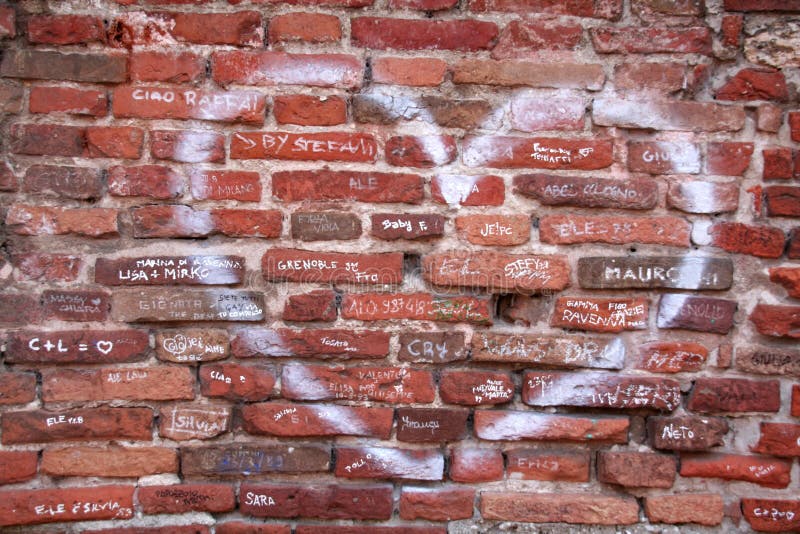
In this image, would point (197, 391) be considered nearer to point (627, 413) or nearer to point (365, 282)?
point (365, 282)

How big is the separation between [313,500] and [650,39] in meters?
1.54

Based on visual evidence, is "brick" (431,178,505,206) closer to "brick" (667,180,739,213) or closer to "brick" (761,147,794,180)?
"brick" (667,180,739,213)

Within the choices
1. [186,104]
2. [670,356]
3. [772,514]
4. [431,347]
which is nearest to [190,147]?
[186,104]

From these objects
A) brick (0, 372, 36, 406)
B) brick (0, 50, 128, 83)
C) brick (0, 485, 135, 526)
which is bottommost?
brick (0, 485, 135, 526)

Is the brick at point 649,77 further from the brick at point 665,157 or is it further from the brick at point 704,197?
the brick at point 704,197

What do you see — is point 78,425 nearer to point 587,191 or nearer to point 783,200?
point 587,191

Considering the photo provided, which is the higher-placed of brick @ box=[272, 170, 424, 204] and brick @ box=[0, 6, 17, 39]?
brick @ box=[0, 6, 17, 39]

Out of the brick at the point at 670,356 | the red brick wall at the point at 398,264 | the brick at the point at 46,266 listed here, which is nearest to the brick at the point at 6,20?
the red brick wall at the point at 398,264

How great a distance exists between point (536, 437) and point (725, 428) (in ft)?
1.69

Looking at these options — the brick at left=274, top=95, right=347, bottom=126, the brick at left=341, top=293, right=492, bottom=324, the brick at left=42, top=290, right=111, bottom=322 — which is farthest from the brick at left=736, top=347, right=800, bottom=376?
the brick at left=42, top=290, right=111, bottom=322

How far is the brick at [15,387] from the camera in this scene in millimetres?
1773

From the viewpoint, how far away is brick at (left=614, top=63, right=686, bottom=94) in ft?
5.97

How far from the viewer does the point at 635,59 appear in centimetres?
182

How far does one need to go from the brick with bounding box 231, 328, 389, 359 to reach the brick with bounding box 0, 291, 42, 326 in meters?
0.53
